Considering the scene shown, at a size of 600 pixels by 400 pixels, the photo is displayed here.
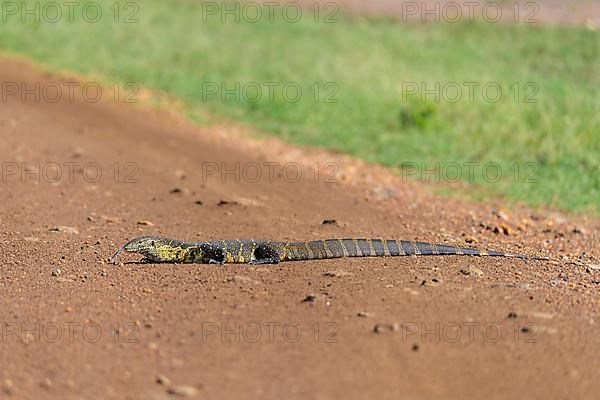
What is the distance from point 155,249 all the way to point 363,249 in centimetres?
151

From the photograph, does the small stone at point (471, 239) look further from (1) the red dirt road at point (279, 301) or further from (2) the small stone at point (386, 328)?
(2) the small stone at point (386, 328)

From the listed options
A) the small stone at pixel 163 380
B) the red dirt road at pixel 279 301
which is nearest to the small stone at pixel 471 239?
the red dirt road at pixel 279 301

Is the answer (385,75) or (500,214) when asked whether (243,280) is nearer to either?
(500,214)

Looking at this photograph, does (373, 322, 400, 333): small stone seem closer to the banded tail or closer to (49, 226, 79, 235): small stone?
the banded tail

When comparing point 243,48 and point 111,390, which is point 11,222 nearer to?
point 111,390

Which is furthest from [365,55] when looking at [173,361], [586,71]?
[173,361]

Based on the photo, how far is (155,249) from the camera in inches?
264

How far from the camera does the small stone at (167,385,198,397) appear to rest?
4.59m

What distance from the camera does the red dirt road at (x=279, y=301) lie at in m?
4.77

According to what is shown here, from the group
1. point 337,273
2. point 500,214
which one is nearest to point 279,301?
point 337,273

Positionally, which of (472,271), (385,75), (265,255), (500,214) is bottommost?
(385,75)

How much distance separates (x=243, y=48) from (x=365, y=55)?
7.48ft

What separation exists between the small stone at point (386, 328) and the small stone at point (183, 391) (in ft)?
3.80

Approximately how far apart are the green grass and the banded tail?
3060mm
